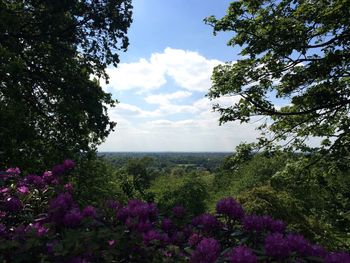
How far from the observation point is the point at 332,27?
31.9 ft

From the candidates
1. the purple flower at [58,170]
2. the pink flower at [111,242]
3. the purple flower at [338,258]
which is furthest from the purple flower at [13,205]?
the purple flower at [338,258]

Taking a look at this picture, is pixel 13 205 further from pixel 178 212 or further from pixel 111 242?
pixel 178 212

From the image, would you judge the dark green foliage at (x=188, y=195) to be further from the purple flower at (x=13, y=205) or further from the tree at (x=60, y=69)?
the purple flower at (x=13, y=205)

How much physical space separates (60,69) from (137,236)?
1183 centimetres

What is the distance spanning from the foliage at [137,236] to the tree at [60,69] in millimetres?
9493

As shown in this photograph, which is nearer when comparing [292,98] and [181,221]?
[181,221]

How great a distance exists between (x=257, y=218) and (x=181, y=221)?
0.66m

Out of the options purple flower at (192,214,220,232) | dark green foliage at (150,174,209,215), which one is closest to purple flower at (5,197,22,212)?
purple flower at (192,214,220,232)

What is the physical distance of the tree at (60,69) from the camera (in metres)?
12.2

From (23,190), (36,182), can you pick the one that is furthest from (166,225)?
(36,182)

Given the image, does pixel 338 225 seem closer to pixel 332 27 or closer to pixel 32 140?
pixel 332 27

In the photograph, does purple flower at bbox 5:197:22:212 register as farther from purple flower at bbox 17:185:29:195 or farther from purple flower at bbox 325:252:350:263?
purple flower at bbox 325:252:350:263

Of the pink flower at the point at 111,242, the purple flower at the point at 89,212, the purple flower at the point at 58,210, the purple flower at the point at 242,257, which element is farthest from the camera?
the purple flower at the point at 89,212

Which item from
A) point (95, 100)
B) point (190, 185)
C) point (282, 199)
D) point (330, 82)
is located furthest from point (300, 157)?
point (190, 185)
